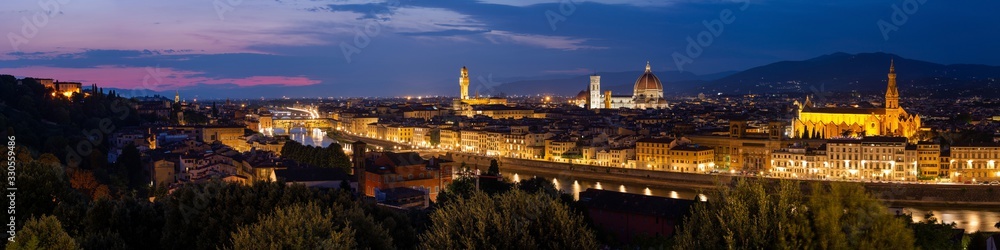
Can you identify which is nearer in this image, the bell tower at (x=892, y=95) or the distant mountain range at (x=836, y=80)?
the bell tower at (x=892, y=95)

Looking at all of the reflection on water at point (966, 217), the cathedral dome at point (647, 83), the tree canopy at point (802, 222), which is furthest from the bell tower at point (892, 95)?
the cathedral dome at point (647, 83)

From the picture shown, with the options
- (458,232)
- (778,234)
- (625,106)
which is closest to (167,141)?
(458,232)

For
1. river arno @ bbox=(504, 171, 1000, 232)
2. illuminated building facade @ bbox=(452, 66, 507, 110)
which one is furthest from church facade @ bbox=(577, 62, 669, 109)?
river arno @ bbox=(504, 171, 1000, 232)

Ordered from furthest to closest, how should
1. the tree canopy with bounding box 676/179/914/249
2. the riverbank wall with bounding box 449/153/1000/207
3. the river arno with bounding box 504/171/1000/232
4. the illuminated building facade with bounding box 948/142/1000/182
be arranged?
the illuminated building facade with bounding box 948/142/1000/182 < the riverbank wall with bounding box 449/153/1000/207 < the river arno with bounding box 504/171/1000/232 < the tree canopy with bounding box 676/179/914/249

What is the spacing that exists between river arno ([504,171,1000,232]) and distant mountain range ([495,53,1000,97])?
4423 centimetres

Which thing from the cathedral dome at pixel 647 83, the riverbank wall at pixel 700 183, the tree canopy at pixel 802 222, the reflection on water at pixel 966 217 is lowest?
the reflection on water at pixel 966 217

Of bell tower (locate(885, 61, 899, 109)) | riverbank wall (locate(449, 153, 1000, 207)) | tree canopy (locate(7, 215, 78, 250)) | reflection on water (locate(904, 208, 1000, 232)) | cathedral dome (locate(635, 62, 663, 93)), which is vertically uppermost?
cathedral dome (locate(635, 62, 663, 93))

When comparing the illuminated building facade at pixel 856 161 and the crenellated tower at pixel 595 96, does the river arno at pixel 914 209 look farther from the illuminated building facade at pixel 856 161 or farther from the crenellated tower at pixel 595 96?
the crenellated tower at pixel 595 96

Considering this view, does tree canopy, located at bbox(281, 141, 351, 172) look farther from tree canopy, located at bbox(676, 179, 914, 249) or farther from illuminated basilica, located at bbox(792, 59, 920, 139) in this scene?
illuminated basilica, located at bbox(792, 59, 920, 139)

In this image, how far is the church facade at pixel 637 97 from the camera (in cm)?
4908

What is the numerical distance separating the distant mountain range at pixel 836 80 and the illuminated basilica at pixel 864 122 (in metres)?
34.6

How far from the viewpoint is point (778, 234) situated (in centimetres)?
339

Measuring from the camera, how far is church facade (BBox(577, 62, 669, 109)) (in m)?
49.1

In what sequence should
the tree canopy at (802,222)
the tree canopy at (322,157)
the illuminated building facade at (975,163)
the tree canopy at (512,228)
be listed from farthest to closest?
the illuminated building facade at (975,163), the tree canopy at (322,157), the tree canopy at (512,228), the tree canopy at (802,222)
